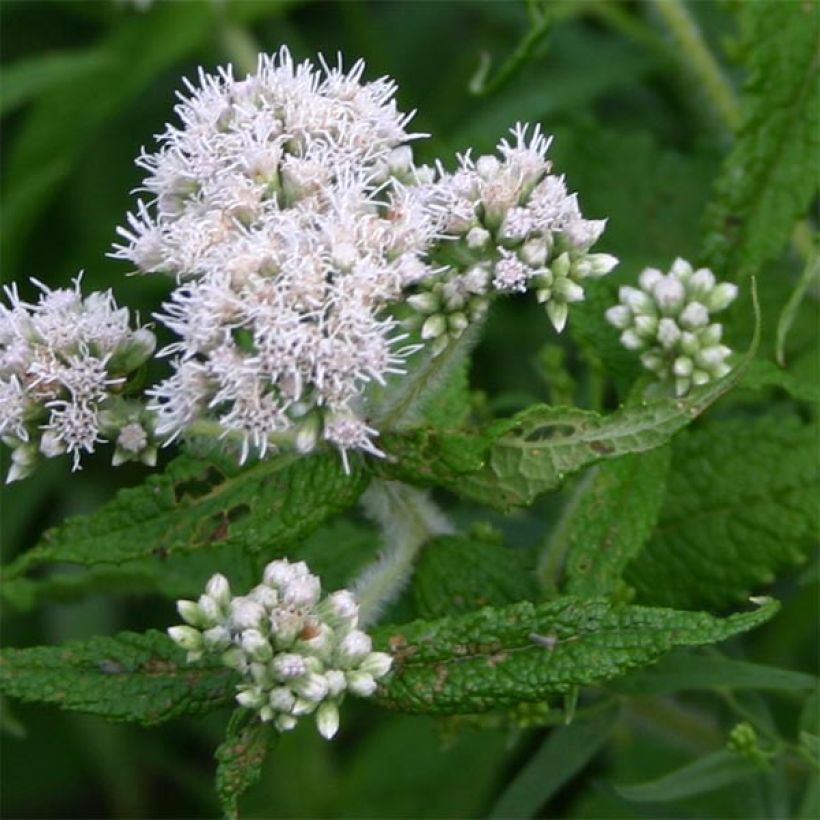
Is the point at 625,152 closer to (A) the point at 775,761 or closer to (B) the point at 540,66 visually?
(B) the point at 540,66

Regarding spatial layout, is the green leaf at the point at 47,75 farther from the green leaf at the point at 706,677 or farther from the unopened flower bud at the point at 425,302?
the green leaf at the point at 706,677

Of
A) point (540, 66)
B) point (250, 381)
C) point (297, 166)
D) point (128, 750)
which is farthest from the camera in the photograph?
point (540, 66)

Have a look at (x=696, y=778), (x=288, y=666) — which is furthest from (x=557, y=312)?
(x=696, y=778)

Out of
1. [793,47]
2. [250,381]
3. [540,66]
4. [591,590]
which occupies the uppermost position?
[540,66]

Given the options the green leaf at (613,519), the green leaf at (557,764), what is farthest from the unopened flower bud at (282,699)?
the green leaf at (557,764)

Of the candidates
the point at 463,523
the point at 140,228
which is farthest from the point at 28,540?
the point at 140,228
